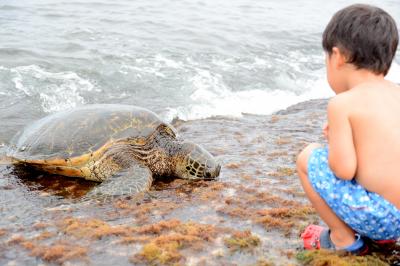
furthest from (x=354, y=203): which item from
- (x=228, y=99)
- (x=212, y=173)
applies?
(x=228, y=99)

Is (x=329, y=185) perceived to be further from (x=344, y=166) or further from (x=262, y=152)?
(x=262, y=152)

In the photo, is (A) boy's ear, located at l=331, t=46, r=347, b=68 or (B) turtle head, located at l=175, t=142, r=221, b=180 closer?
(A) boy's ear, located at l=331, t=46, r=347, b=68

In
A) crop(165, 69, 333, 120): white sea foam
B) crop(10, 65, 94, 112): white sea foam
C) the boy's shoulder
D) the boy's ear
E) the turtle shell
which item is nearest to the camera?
the boy's shoulder

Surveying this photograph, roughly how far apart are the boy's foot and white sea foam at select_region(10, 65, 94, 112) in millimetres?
6730

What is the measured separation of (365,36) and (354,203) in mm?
899

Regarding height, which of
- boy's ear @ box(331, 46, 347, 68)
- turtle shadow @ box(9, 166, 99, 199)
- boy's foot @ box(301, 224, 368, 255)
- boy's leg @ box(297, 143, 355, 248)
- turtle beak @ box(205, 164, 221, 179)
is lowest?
turtle shadow @ box(9, 166, 99, 199)

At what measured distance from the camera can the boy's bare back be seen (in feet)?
7.54

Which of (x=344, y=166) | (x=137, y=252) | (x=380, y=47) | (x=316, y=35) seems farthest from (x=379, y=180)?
(x=316, y=35)

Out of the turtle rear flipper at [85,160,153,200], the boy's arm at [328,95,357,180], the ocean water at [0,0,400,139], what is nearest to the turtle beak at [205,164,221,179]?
the turtle rear flipper at [85,160,153,200]

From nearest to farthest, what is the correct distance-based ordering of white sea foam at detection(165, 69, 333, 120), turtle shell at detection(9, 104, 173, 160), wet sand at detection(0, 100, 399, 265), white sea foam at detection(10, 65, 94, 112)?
wet sand at detection(0, 100, 399, 265), turtle shell at detection(9, 104, 173, 160), white sea foam at detection(10, 65, 94, 112), white sea foam at detection(165, 69, 333, 120)

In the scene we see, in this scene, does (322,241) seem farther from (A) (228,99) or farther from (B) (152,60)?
(B) (152,60)

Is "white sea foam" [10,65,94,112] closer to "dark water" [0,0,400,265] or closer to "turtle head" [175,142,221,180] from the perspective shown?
"dark water" [0,0,400,265]

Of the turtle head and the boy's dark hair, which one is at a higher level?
the boy's dark hair

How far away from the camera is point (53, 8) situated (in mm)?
18328
